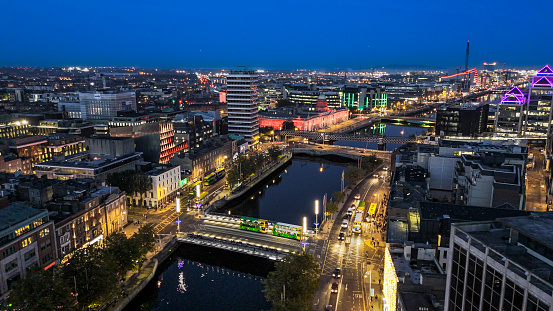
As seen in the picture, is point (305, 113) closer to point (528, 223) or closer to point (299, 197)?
point (299, 197)

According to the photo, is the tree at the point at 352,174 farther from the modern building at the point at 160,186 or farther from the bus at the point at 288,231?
the modern building at the point at 160,186

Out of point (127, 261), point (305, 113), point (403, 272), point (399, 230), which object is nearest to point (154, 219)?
point (127, 261)

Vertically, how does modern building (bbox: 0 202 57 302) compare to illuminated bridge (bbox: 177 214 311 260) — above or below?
above

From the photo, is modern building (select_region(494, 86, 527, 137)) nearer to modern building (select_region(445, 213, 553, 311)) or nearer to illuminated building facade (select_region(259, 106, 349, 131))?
illuminated building facade (select_region(259, 106, 349, 131))

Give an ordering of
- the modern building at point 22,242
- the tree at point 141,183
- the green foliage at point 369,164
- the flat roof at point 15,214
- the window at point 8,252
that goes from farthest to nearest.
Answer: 1. the green foliage at point 369,164
2. the tree at point 141,183
3. the flat roof at point 15,214
4. the modern building at point 22,242
5. the window at point 8,252

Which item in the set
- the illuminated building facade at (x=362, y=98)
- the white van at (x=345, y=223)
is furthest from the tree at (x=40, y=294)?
the illuminated building facade at (x=362, y=98)

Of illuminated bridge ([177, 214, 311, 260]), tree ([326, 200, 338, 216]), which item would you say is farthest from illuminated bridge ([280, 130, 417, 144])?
illuminated bridge ([177, 214, 311, 260])
